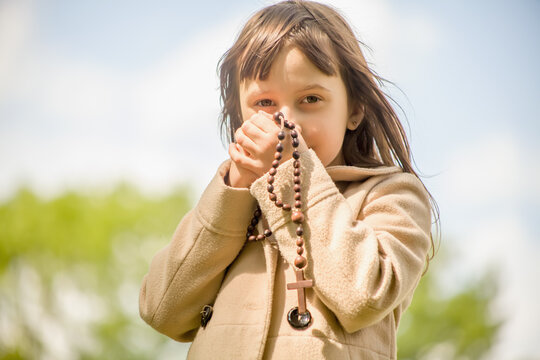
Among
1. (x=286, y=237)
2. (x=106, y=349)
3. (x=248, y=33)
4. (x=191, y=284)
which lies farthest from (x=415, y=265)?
(x=106, y=349)

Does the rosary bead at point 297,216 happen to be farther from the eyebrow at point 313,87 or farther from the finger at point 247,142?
the eyebrow at point 313,87

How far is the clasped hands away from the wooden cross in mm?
290

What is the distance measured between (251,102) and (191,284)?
0.52 meters

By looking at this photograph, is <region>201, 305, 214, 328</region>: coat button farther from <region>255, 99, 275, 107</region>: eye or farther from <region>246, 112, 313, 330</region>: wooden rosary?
<region>255, 99, 275, 107</region>: eye

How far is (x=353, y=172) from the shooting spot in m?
1.61

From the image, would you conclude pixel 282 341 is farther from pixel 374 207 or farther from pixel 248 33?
pixel 248 33

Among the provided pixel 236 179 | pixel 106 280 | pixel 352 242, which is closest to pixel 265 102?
pixel 236 179

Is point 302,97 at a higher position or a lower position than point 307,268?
higher

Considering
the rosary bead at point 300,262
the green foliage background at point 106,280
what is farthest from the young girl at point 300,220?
the green foliage background at point 106,280

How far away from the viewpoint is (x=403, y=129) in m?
1.83

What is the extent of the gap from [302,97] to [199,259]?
513 mm

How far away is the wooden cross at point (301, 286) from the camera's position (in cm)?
136

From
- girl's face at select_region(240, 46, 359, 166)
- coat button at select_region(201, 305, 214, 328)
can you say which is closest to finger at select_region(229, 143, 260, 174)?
girl's face at select_region(240, 46, 359, 166)

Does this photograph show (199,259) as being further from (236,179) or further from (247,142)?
(247,142)
